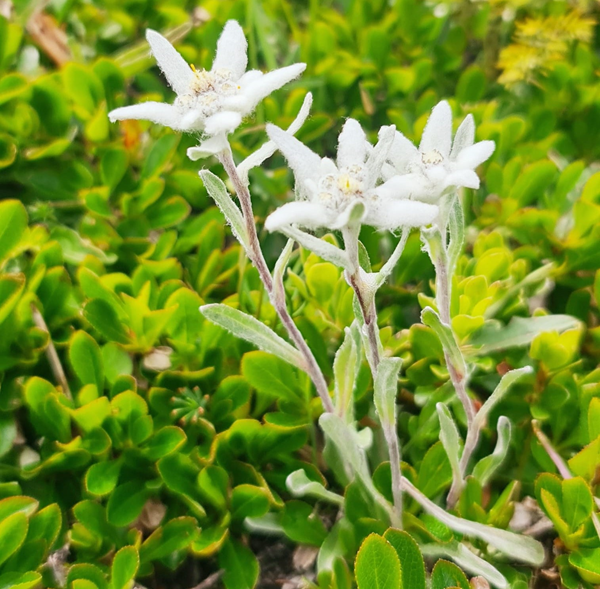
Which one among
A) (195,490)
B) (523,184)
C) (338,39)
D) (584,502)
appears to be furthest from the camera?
(338,39)

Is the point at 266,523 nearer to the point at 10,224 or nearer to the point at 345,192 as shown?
the point at 345,192

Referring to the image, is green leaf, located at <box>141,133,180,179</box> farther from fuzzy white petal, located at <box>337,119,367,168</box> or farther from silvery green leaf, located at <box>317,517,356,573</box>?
silvery green leaf, located at <box>317,517,356,573</box>

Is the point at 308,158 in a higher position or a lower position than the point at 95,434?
higher

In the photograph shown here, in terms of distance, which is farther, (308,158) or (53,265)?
(53,265)

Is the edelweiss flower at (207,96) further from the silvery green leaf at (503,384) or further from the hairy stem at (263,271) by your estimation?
the silvery green leaf at (503,384)

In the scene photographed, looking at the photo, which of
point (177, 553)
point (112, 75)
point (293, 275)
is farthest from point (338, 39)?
point (177, 553)

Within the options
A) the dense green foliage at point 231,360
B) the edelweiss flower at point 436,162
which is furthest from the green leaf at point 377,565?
the edelweiss flower at point 436,162

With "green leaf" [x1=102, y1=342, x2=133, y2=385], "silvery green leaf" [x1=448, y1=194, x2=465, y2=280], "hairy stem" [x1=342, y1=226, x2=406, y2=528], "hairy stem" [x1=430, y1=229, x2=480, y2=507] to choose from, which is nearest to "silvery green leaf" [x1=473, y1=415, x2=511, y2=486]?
"hairy stem" [x1=430, y1=229, x2=480, y2=507]

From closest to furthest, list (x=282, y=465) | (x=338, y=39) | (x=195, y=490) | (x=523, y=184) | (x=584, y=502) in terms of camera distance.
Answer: (x=584, y=502), (x=195, y=490), (x=282, y=465), (x=523, y=184), (x=338, y=39)

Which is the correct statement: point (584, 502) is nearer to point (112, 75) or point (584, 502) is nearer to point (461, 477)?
point (461, 477)
